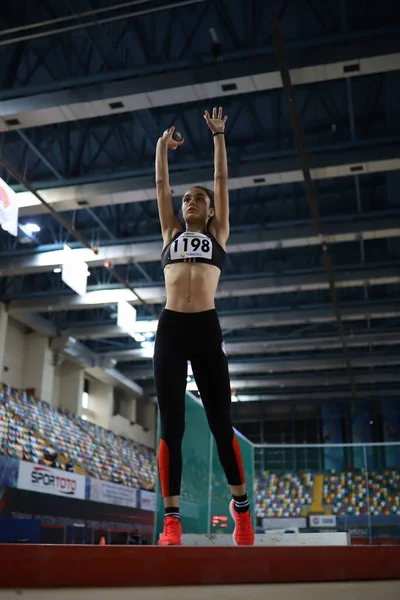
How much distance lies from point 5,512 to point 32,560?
11.0 meters

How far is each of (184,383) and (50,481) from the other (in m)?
10.8

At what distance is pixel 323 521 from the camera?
11.7 metres

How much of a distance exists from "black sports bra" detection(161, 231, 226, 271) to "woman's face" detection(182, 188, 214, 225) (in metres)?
0.12

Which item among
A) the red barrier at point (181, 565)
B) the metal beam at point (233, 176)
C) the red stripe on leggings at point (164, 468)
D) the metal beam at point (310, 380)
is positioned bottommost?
the red barrier at point (181, 565)

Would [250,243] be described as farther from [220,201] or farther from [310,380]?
[310,380]

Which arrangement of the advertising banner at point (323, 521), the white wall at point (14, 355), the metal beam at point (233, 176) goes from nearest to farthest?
the metal beam at point (233, 176) < the advertising banner at point (323, 521) < the white wall at point (14, 355)

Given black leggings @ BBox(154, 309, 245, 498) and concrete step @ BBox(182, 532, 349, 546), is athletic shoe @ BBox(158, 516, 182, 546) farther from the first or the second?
concrete step @ BBox(182, 532, 349, 546)

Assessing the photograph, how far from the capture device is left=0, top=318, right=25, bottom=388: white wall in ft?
62.7

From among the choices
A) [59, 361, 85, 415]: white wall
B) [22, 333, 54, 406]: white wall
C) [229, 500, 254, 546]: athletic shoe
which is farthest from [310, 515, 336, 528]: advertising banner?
[59, 361, 85, 415]: white wall

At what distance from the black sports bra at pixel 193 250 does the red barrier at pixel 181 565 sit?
59.4 inches

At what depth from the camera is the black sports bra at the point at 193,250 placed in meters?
2.82

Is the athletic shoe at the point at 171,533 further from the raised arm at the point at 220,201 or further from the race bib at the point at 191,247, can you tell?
the raised arm at the point at 220,201

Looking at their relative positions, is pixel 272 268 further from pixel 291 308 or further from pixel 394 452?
pixel 394 452

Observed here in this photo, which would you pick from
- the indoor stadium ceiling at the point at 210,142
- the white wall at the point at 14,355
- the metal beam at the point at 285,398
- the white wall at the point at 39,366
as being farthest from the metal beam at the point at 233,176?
the metal beam at the point at 285,398
